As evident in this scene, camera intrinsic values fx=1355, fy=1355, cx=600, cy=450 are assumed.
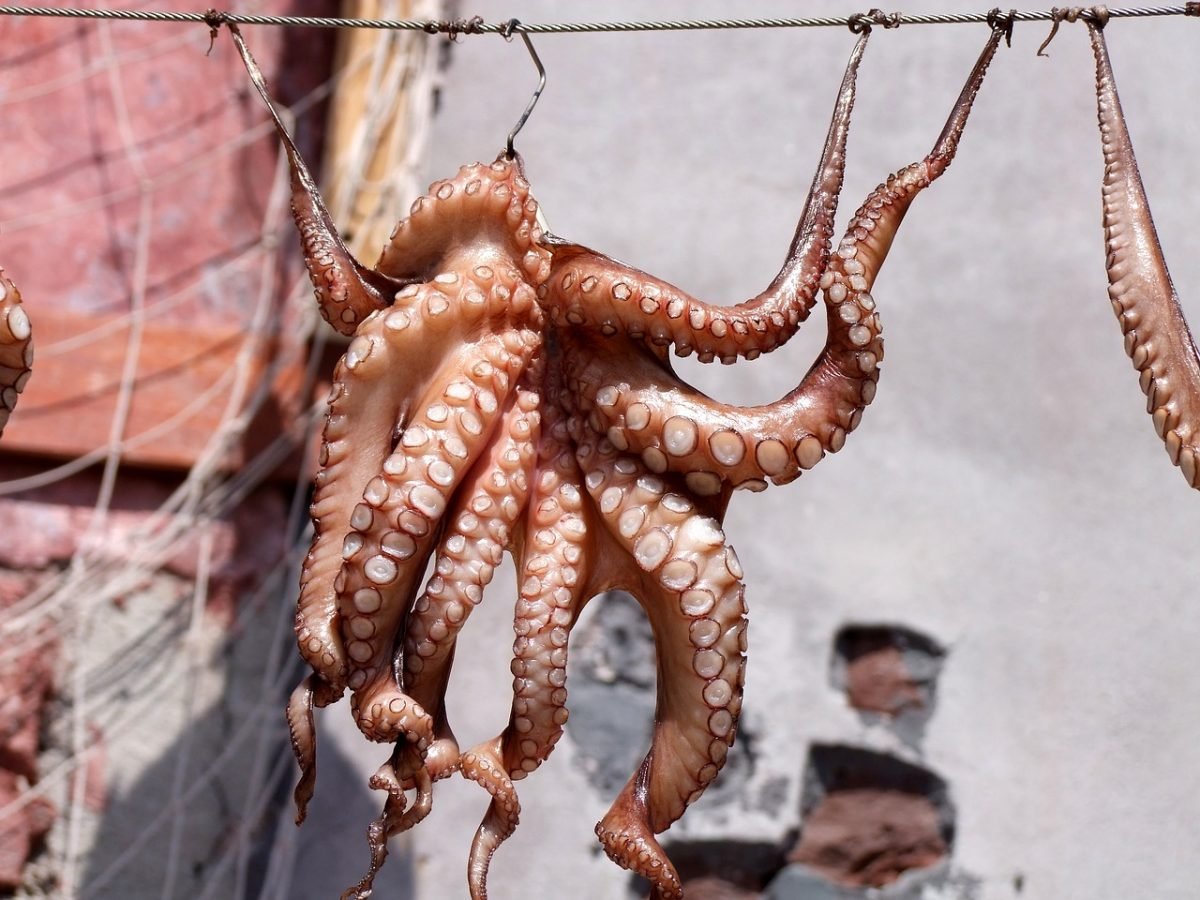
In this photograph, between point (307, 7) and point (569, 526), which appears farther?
point (307, 7)

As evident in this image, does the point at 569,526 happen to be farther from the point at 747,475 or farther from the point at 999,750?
the point at 999,750

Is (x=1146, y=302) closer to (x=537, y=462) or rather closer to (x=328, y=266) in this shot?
(x=537, y=462)

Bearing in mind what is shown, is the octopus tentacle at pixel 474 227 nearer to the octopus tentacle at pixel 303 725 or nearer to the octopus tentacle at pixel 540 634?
the octopus tentacle at pixel 540 634

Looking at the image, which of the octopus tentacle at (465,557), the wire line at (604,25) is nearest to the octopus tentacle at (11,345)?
the wire line at (604,25)

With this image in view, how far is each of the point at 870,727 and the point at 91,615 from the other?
5.77 feet

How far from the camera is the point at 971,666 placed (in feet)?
10.00

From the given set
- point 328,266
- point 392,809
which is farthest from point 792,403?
point 392,809

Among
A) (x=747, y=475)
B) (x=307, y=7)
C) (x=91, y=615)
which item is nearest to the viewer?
(x=747, y=475)

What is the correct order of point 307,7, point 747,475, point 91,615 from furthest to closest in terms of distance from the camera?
point 307,7 → point 91,615 → point 747,475

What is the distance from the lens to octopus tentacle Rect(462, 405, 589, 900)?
1.63m

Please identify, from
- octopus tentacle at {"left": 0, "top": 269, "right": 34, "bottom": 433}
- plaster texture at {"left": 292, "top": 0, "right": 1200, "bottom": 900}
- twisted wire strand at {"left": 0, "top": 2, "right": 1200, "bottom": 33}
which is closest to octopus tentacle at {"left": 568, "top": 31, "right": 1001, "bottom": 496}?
twisted wire strand at {"left": 0, "top": 2, "right": 1200, "bottom": 33}

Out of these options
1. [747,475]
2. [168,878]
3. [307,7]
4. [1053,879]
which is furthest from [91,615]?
[1053,879]

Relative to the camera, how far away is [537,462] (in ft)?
5.66

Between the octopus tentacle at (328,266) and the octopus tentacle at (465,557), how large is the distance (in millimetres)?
229
